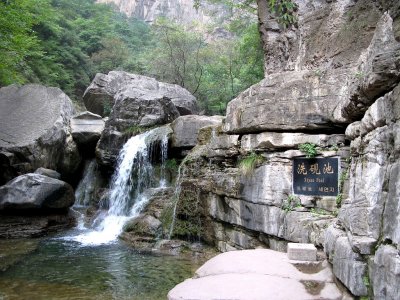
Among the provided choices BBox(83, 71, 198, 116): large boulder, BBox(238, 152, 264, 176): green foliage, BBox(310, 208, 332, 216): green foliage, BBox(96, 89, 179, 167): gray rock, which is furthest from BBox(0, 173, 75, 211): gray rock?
BBox(310, 208, 332, 216): green foliage

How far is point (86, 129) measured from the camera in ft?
51.9

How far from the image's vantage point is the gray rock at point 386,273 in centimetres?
266

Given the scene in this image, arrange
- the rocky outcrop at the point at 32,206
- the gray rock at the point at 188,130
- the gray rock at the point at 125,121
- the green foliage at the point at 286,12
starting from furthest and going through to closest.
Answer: the gray rock at the point at 125,121
the gray rock at the point at 188,130
the rocky outcrop at the point at 32,206
the green foliage at the point at 286,12

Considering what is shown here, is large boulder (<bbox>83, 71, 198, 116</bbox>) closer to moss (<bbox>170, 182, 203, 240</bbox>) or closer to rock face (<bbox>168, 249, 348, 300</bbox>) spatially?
moss (<bbox>170, 182, 203, 240</bbox>)

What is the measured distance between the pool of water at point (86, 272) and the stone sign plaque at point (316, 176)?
280cm

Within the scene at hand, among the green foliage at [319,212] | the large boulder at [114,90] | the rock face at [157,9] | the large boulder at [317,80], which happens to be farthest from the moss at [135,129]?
the rock face at [157,9]

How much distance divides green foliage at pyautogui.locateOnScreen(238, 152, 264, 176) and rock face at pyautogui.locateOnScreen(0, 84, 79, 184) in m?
9.56

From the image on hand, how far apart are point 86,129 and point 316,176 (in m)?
11.8

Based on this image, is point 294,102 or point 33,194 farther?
point 33,194

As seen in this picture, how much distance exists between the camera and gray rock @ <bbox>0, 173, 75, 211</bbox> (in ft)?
36.8

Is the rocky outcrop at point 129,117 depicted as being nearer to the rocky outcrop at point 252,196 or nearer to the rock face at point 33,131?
the rock face at point 33,131

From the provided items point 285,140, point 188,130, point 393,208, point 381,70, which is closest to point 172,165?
point 188,130

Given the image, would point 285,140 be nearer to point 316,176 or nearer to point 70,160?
point 316,176

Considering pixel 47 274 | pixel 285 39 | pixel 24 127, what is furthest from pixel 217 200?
pixel 24 127
